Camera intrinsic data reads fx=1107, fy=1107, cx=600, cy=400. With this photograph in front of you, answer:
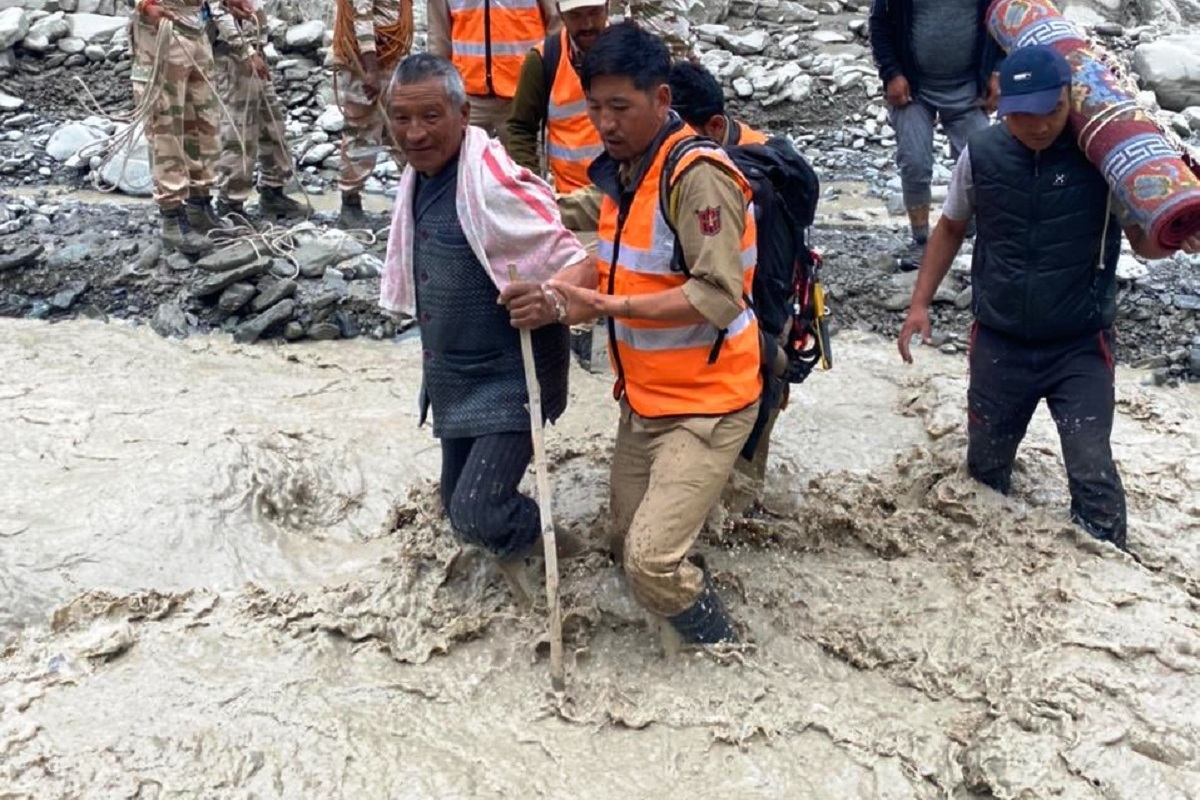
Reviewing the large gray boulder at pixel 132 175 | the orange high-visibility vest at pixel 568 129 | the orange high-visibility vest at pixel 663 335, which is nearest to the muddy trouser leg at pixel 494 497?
the orange high-visibility vest at pixel 663 335

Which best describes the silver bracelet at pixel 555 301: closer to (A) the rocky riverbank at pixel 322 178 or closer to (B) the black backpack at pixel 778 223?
(B) the black backpack at pixel 778 223

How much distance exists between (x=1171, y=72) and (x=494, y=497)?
34.0 ft

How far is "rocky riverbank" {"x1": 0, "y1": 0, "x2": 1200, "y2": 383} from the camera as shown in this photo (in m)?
6.41

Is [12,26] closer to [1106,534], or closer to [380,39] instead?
[380,39]

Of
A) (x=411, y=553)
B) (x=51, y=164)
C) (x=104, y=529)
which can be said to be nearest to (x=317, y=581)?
(x=411, y=553)

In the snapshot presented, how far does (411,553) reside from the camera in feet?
12.9

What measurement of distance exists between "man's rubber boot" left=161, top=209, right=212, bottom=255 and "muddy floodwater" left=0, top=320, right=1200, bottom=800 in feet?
5.83

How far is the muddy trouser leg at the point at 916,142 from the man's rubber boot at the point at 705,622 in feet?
12.4

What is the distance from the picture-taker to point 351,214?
7539 millimetres

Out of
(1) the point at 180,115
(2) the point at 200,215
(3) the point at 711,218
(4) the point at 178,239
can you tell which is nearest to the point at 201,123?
(1) the point at 180,115

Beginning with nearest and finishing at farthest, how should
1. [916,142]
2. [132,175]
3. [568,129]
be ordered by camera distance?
1. [568,129]
2. [916,142]
3. [132,175]

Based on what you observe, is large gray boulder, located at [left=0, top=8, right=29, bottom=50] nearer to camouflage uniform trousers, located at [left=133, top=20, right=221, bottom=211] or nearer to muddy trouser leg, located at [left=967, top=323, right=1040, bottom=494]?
camouflage uniform trousers, located at [left=133, top=20, right=221, bottom=211]

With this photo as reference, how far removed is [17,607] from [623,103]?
2750mm

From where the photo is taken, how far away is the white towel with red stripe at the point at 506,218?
316 cm
